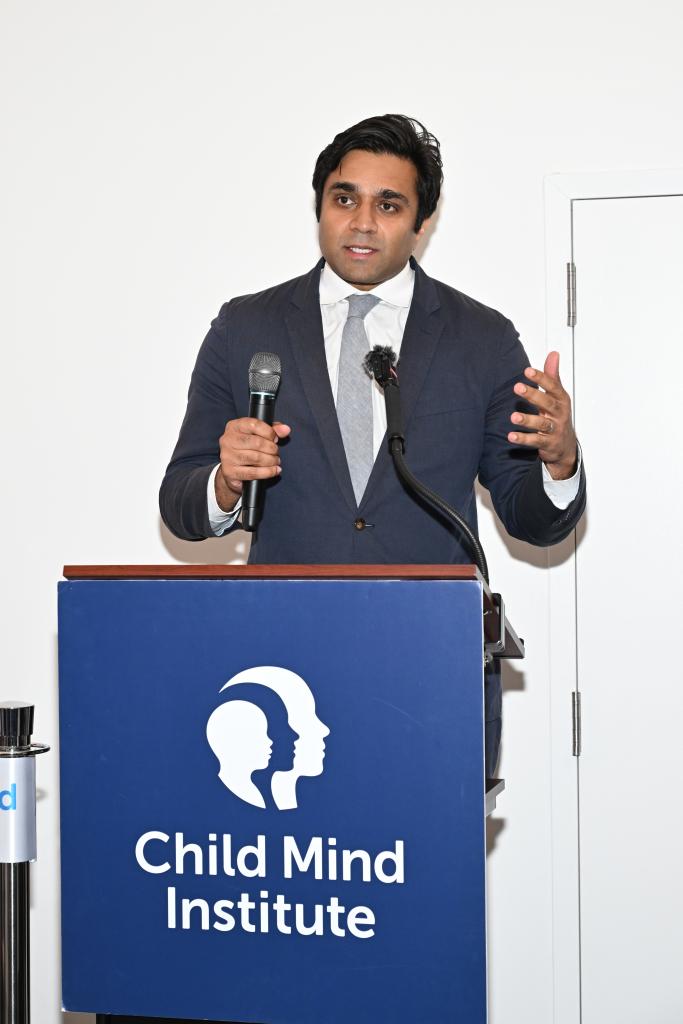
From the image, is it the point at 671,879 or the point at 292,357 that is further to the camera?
the point at 671,879

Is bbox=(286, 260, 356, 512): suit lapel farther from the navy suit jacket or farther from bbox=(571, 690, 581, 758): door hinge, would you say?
bbox=(571, 690, 581, 758): door hinge

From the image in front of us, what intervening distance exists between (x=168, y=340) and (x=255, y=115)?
2.14 ft

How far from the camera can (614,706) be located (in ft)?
10.4

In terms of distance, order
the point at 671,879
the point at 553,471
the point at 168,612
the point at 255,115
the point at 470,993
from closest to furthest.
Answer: the point at 470,993
the point at 168,612
the point at 553,471
the point at 671,879
the point at 255,115

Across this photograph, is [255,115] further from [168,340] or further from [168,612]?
[168,612]

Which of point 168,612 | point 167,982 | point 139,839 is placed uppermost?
point 168,612

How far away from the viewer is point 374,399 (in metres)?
2.38

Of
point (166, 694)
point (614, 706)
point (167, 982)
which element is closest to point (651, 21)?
point (614, 706)

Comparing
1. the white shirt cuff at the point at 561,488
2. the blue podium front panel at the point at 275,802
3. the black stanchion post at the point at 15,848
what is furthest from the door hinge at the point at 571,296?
the black stanchion post at the point at 15,848

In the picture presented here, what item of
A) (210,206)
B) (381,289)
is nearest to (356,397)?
(381,289)

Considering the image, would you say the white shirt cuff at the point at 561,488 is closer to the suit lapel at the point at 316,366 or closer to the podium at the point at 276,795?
the suit lapel at the point at 316,366

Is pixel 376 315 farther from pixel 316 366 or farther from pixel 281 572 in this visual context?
pixel 281 572

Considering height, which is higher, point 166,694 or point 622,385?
point 622,385

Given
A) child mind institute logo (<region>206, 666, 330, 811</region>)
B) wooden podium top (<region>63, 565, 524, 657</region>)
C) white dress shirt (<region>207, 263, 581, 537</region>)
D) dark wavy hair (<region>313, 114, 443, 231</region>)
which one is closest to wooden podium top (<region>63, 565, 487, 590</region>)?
wooden podium top (<region>63, 565, 524, 657</region>)
